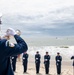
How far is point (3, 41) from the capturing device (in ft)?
9.57

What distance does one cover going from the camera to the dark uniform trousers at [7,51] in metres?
2.90

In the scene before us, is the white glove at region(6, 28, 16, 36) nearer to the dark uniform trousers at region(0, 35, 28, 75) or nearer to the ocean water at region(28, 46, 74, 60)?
the dark uniform trousers at region(0, 35, 28, 75)

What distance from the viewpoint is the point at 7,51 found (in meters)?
2.91

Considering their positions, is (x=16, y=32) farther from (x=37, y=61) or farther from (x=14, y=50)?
(x=37, y=61)

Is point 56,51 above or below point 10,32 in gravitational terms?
below

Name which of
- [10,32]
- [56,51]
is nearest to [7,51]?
[10,32]

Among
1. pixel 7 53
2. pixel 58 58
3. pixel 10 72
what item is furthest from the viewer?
pixel 58 58

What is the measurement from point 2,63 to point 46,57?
14.3 metres

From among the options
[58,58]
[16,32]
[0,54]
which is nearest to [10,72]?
[0,54]

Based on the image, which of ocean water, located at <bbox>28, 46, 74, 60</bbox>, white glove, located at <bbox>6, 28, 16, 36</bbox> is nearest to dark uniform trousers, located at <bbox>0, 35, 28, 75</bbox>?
white glove, located at <bbox>6, 28, 16, 36</bbox>

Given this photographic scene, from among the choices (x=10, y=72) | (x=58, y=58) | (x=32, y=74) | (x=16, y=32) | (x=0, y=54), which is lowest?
(x=32, y=74)

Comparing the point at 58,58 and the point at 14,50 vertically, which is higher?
the point at 14,50

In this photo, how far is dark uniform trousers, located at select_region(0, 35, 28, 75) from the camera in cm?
290

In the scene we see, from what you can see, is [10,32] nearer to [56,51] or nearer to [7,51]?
[7,51]
